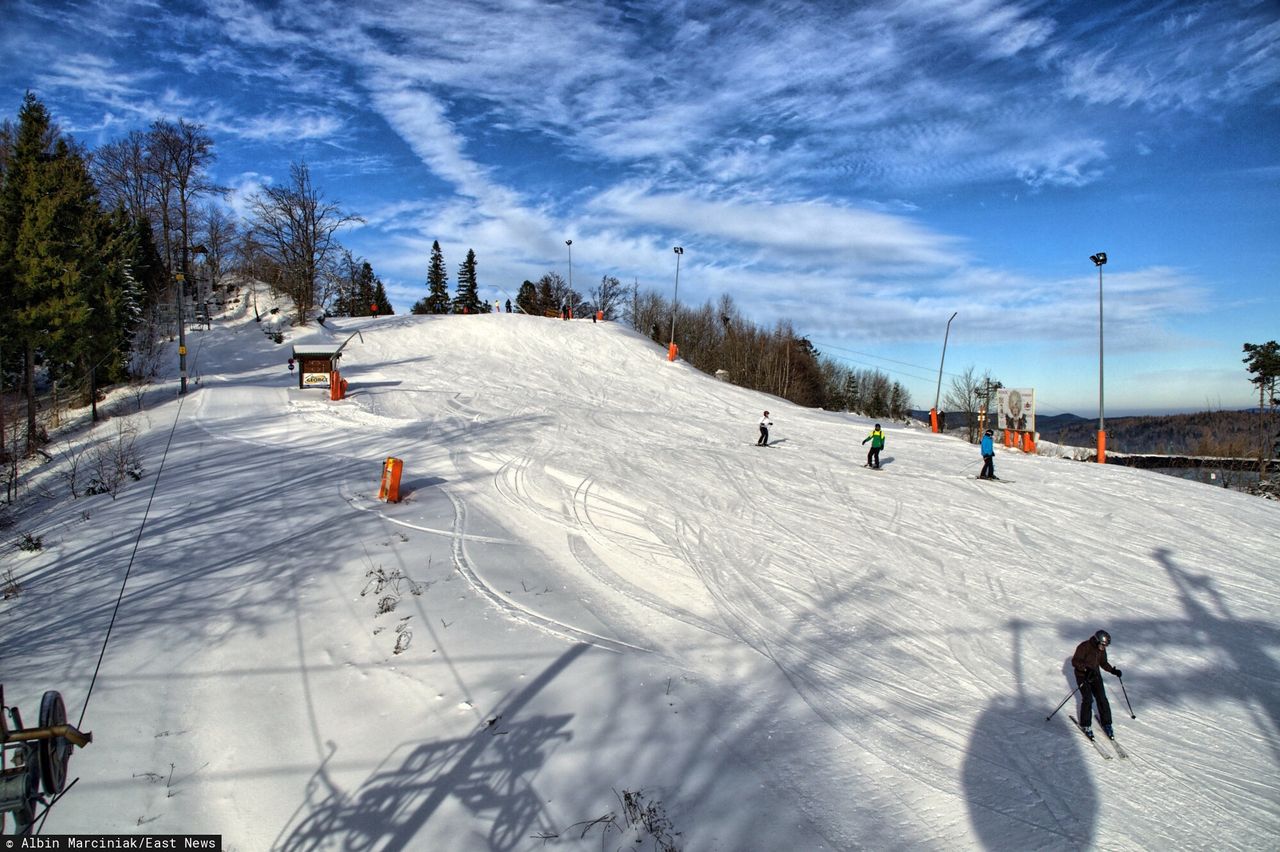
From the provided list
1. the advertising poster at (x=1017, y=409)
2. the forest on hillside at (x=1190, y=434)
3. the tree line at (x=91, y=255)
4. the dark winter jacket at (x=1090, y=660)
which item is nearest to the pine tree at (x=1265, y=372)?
the forest on hillside at (x=1190, y=434)

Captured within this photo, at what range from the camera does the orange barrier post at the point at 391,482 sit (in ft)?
44.8

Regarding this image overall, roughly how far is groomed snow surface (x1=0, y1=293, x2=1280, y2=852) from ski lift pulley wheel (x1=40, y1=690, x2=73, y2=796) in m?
2.83

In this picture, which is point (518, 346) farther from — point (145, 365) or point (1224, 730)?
point (1224, 730)

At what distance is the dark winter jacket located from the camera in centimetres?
Answer: 778

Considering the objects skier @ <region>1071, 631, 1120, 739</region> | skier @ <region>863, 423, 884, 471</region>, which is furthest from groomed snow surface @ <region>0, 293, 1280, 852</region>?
skier @ <region>863, 423, 884, 471</region>

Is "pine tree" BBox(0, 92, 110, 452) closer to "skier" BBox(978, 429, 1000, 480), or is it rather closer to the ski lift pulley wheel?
the ski lift pulley wheel

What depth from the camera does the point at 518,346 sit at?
132 ft

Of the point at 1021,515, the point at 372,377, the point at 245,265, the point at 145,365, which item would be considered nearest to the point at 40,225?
the point at 145,365

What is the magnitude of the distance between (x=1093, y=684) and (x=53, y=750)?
9.92 meters

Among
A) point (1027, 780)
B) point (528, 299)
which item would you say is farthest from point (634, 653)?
point (528, 299)

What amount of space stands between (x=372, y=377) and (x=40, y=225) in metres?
12.9

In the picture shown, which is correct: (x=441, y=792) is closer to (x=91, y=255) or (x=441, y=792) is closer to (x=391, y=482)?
(x=391, y=482)

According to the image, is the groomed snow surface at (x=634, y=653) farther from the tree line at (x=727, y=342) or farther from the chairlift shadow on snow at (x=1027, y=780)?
the tree line at (x=727, y=342)

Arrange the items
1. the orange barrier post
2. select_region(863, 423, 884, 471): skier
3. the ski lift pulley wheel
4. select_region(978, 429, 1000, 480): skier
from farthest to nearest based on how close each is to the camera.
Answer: select_region(863, 423, 884, 471): skier → select_region(978, 429, 1000, 480): skier → the orange barrier post → the ski lift pulley wheel
